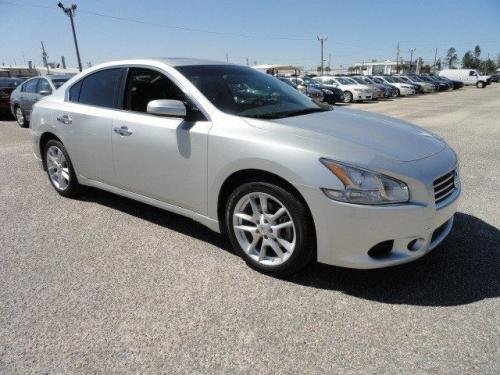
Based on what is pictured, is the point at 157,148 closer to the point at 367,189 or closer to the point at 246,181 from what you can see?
the point at 246,181

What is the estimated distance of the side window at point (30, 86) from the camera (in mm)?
11486

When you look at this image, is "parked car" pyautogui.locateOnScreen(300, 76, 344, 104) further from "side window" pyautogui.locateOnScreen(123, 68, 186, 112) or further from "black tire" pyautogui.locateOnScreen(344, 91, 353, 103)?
"side window" pyautogui.locateOnScreen(123, 68, 186, 112)

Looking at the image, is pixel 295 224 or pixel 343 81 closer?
pixel 295 224

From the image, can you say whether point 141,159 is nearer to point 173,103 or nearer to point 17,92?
point 173,103

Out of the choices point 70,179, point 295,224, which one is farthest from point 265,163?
point 70,179

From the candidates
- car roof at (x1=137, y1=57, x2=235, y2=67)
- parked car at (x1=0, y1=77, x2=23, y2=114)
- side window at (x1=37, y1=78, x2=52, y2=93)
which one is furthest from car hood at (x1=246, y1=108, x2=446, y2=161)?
parked car at (x1=0, y1=77, x2=23, y2=114)

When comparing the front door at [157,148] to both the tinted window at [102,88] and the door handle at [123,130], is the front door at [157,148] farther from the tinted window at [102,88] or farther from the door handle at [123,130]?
the tinted window at [102,88]

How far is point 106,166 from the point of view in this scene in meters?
4.08

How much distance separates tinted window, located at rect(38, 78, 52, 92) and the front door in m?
8.19

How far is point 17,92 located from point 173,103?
11333 mm

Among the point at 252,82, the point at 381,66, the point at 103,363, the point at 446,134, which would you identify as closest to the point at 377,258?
the point at 103,363

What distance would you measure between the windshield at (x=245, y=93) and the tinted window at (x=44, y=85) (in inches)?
336

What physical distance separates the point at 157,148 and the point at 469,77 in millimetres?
53967

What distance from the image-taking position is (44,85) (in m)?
11.0
